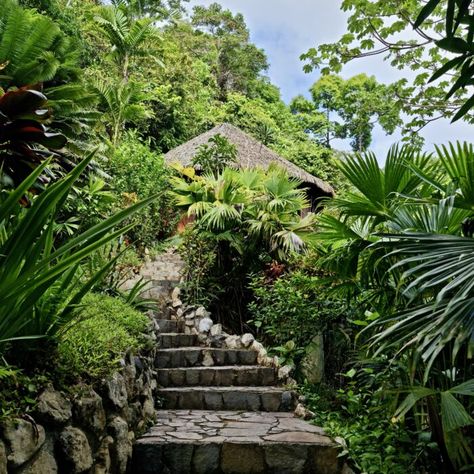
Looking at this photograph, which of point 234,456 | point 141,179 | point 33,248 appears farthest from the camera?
point 141,179

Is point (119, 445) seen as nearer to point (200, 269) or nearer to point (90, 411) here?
point (90, 411)

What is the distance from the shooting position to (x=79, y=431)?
211 centimetres

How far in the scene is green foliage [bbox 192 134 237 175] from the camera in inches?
347

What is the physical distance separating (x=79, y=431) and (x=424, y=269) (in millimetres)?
1939

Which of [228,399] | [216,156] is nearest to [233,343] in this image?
[228,399]

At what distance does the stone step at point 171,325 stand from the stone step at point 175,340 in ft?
1.12

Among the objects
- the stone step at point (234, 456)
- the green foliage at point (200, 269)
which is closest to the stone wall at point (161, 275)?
the green foliage at point (200, 269)

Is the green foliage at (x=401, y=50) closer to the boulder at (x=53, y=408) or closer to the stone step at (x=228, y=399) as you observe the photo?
the stone step at (x=228, y=399)

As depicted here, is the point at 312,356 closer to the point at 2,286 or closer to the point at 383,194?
the point at 383,194

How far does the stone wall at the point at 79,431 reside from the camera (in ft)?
5.33

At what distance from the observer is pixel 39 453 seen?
1.76 m

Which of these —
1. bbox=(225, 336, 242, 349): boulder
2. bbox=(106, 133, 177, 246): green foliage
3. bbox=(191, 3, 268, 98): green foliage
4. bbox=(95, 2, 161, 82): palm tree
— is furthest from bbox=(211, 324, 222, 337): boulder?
bbox=(191, 3, 268, 98): green foliage

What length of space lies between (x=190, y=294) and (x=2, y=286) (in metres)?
5.41

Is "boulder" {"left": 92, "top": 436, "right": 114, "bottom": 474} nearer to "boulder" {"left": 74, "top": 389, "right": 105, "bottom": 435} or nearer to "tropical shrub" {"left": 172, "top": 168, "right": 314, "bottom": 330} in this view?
"boulder" {"left": 74, "top": 389, "right": 105, "bottom": 435}
